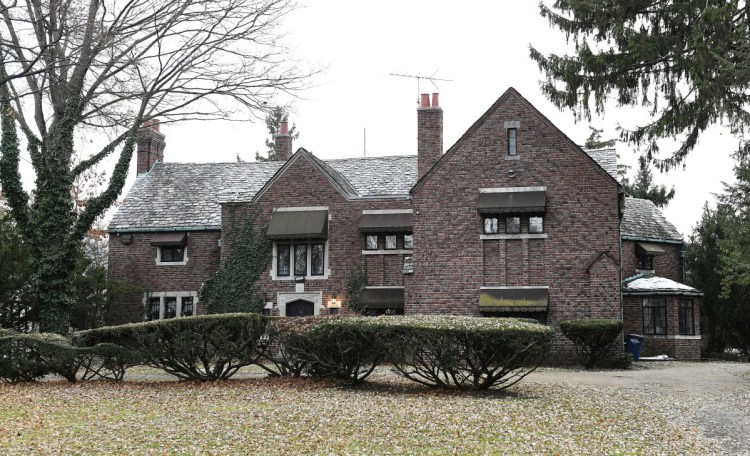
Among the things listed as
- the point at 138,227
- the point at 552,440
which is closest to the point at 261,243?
the point at 138,227

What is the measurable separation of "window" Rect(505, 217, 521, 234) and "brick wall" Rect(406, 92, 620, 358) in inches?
13.1

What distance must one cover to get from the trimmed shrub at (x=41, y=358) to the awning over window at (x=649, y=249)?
22665 mm

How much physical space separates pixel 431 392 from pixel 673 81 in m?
12.2

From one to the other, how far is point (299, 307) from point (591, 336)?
1093 cm

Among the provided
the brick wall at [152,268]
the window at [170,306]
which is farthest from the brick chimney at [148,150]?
the window at [170,306]

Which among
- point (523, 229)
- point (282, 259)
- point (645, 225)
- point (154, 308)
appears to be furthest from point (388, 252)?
point (645, 225)

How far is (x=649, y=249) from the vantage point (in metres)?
33.7

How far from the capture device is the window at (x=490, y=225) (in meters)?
26.8

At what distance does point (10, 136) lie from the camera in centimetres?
2597

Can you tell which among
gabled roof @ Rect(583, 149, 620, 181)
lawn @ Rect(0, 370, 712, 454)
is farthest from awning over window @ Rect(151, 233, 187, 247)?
lawn @ Rect(0, 370, 712, 454)

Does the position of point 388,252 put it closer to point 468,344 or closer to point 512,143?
point 512,143

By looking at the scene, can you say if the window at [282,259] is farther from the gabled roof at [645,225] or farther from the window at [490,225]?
the gabled roof at [645,225]

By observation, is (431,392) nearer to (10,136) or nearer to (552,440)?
(552,440)

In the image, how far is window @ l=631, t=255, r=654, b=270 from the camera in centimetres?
3428
